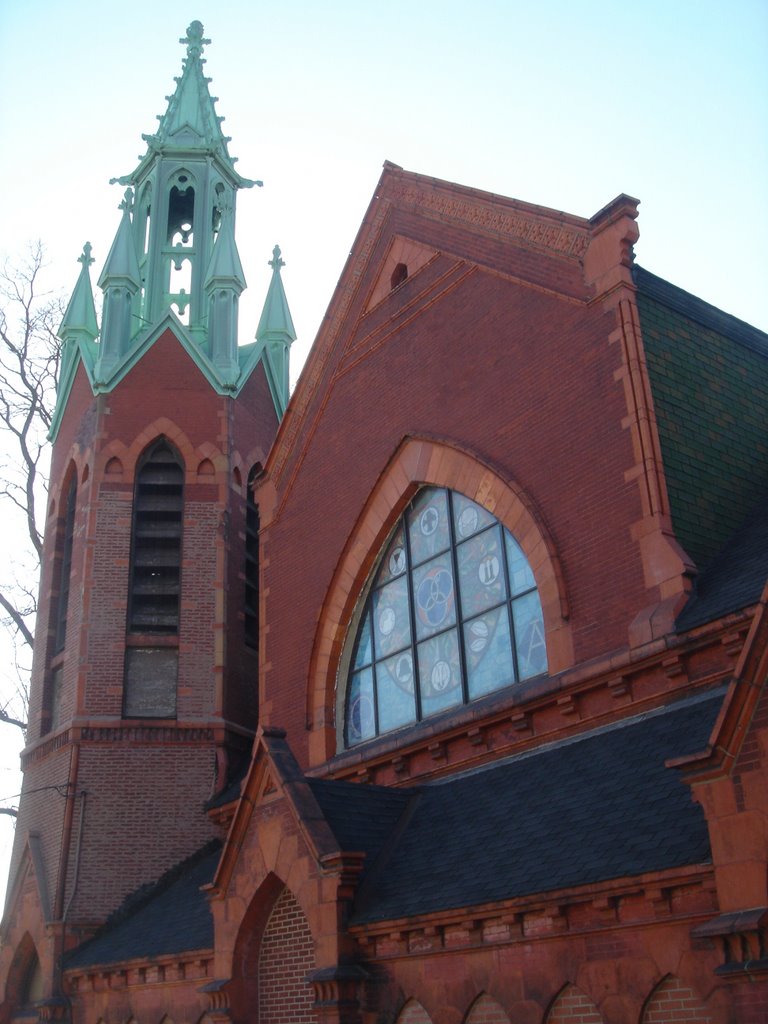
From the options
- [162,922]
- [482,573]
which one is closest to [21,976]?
[162,922]

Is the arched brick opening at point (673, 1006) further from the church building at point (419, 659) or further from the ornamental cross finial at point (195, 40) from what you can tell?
the ornamental cross finial at point (195, 40)

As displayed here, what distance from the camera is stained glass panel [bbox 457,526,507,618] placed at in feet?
43.0

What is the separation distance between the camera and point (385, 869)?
35.9 ft

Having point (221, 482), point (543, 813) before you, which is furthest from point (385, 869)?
point (221, 482)

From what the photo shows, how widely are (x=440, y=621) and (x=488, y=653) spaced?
39.4 inches

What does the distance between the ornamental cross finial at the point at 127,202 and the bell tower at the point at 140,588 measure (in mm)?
111

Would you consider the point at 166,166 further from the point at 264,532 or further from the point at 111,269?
the point at 264,532

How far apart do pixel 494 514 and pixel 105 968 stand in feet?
25.1

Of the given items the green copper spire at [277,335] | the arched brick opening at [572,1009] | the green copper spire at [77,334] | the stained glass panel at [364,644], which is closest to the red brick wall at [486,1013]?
the arched brick opening at [572,1009]

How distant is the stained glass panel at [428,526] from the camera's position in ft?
46.6

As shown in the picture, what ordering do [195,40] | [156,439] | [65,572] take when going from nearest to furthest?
[65,572], [156,439], [195,40]

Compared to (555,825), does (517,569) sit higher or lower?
higher

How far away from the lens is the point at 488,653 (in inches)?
510

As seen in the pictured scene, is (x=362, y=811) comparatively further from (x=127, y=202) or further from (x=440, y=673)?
(x=127, y=202)
